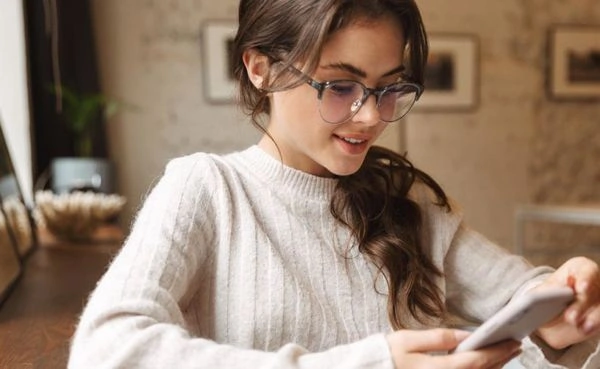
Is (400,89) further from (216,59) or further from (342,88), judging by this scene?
(216,59)

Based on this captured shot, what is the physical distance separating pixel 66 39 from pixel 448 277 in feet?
8.17

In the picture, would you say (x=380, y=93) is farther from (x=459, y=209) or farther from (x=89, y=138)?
(x=89, y=138)

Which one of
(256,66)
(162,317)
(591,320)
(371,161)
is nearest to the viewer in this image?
(162,317)

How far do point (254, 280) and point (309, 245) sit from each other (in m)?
0.11

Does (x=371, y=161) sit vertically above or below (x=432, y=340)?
above

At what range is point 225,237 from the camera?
0.86 m

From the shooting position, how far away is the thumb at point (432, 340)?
24.6 inches

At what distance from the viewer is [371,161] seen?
1.04 meters

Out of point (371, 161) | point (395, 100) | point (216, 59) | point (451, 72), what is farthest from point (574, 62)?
point (395, 100)

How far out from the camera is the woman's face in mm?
812

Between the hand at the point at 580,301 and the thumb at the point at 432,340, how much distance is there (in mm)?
198

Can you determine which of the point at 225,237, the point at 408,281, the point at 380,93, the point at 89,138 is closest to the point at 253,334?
the point at 225,237

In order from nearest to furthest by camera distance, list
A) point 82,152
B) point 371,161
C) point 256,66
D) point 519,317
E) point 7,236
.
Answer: point 519,317
point 256,66
point 371,161
point 7,236
point 82,152

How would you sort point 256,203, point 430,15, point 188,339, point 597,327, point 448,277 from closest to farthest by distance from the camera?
point 188,339, point 597,327, point 256,203, point 448,277, point 430,15
